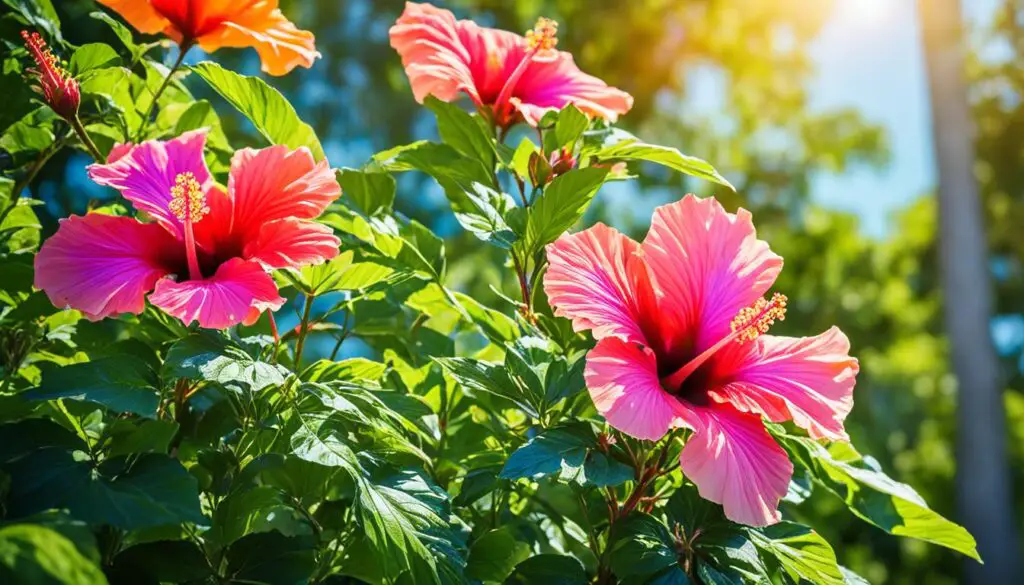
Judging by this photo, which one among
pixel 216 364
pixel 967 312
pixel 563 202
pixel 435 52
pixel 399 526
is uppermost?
pixel 435 52

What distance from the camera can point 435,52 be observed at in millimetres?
1342

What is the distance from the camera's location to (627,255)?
116cm

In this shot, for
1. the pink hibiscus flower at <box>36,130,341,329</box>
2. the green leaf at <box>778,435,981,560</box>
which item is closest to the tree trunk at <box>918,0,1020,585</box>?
the green leaf at <box>778,435,981,560</box>

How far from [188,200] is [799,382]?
0.67 metres

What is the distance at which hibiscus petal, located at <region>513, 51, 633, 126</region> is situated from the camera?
1366 mm

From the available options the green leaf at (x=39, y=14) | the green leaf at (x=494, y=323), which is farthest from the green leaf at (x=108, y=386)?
the green leaf at (x=39, y=14)

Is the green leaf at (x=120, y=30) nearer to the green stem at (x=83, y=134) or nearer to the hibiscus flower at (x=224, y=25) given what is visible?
the hibiscus flower at (x=224, y=25)

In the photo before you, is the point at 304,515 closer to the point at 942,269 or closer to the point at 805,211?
the point at 942,269

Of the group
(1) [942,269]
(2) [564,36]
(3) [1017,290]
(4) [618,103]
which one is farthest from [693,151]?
(4) [618,103]

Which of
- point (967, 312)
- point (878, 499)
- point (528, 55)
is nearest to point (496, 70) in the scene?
point (528, 55)

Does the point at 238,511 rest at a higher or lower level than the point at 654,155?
lower

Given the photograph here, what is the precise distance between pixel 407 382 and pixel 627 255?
1.12 ft

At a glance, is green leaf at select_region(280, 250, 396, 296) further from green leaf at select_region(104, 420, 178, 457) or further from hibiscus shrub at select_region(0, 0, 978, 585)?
green leaf at select_region(104, 420, 178, 457)

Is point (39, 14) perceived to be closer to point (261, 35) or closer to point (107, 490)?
point (261, 35)
